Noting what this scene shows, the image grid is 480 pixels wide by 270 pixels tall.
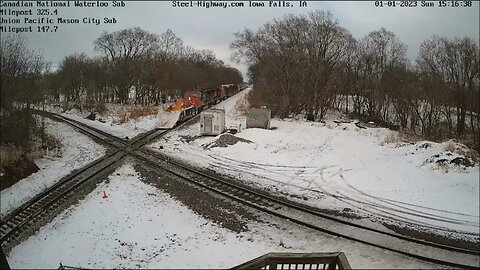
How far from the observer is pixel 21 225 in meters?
7.12

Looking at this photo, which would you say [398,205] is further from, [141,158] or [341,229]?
[141,158]

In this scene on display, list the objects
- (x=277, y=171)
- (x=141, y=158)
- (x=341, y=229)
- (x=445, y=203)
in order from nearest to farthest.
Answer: (x=341, y=229)
(x=445, y=203)
(x=277, y=171)
(x=141, y=158)

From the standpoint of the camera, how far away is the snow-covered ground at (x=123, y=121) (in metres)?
17.5

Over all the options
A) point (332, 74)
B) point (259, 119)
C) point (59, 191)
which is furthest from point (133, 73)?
point (59, 191)

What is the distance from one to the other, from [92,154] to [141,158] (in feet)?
5.90

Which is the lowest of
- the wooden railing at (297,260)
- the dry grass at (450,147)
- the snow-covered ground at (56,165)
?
the wooden railing at (297,260)

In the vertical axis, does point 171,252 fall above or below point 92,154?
below

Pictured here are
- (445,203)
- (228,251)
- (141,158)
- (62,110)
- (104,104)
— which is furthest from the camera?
(104,104)

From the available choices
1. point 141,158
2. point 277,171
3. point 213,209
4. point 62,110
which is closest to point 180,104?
point 62,110

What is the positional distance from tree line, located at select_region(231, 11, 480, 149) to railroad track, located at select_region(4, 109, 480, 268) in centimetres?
1097

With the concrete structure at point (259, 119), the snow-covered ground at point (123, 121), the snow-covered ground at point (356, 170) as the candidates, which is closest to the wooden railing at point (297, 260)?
the snow-covered ground at point (356, 170)

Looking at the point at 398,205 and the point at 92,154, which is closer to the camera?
the point at 398,205

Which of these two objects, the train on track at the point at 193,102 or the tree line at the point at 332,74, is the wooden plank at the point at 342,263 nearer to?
the tree line at the point at 332,74

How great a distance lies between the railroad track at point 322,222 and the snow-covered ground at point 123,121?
5.30 meters
